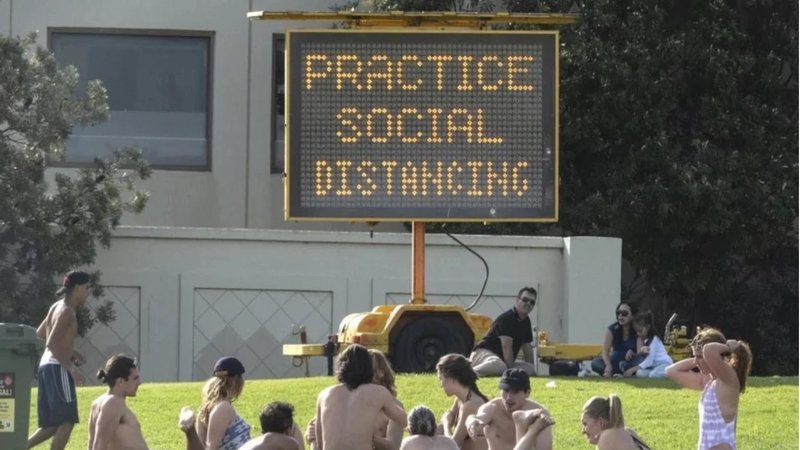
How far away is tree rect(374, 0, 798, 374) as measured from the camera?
25.5 metres

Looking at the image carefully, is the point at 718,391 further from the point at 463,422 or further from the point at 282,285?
the point at 282,285

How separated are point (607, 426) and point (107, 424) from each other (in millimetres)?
2945

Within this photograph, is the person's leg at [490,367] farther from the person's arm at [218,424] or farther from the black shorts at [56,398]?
Answer: the person's arm at [218,424]

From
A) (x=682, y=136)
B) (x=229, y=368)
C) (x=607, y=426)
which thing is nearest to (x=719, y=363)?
(x=607, y=426)

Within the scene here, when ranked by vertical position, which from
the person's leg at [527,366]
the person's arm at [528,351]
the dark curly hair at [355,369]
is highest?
the dark curly hair at [355,369]

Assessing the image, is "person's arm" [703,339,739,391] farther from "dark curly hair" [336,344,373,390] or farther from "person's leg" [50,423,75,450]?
"person's leg" [50,423,75,450]

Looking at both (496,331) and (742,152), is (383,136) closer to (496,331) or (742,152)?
(496,331)

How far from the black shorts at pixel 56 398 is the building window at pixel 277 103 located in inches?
589

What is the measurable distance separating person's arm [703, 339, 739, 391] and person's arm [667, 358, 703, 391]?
63cm

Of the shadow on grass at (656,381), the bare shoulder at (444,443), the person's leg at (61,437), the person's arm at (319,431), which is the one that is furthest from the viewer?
the shadow on grass at (656,381)

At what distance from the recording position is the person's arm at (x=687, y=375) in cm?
1169

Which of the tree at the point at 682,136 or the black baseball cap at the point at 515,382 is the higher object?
the tree at the point at 682,136

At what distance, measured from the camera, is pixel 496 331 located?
57.9ft

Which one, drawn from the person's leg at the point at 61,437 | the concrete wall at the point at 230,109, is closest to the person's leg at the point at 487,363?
the person's leg at the point at 61,437
